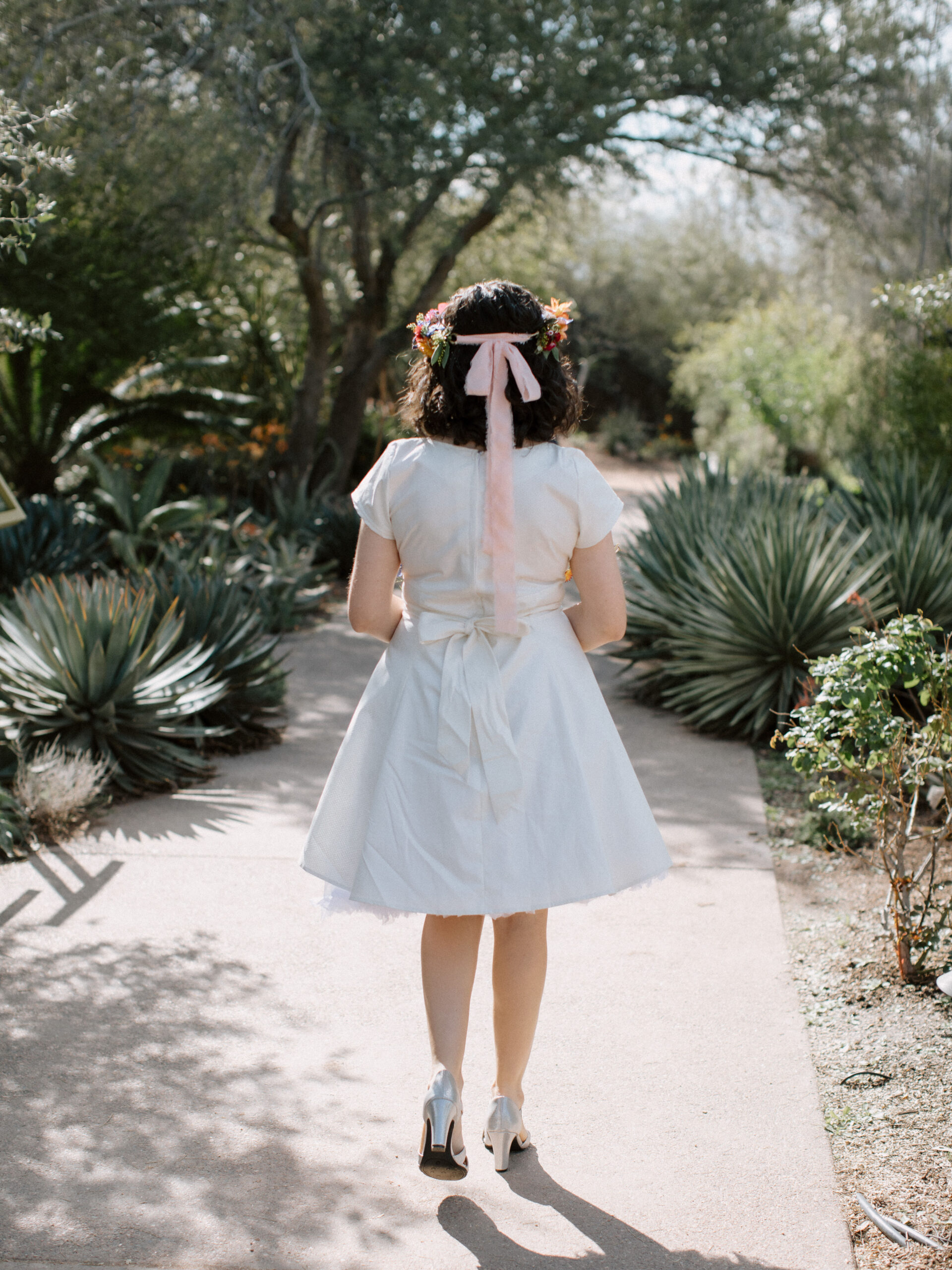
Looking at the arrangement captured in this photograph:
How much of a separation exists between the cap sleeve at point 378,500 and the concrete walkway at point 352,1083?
4.71ft

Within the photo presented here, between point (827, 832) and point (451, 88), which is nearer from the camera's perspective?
point (827, 832)

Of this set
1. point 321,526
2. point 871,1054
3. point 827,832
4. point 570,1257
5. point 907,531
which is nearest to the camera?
point 570,1257

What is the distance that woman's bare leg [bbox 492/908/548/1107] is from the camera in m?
2.57

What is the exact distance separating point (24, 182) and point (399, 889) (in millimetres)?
2636

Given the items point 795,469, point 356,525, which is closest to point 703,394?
point 795,469

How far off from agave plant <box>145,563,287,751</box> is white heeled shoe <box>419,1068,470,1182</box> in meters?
3.65

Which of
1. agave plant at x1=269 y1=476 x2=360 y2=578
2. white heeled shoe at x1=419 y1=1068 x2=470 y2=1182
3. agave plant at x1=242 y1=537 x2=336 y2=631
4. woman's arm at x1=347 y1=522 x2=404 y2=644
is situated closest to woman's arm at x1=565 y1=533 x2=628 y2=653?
woman's arm at x1=347 y1=522 x2=404 y2=644

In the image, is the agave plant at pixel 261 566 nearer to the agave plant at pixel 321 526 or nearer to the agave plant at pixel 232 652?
the agave plant at pixel 321 526

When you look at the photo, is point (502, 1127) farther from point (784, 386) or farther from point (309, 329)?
point (784, 386)

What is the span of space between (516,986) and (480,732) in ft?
1.90

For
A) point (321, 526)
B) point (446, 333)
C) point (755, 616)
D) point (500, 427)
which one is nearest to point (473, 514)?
point (500, 427)

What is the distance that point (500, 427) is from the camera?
94.4 inches

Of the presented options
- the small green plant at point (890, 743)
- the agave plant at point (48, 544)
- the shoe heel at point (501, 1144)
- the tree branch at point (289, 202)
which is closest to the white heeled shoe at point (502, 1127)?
the shoe heel at point (501, 1144)

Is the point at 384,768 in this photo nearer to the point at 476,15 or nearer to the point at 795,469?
the point at 476,15
